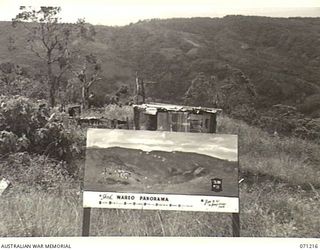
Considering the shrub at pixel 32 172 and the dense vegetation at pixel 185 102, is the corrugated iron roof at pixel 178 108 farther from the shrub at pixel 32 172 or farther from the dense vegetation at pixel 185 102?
the shrub at pixel 32 172

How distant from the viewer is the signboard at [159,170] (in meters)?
2.90

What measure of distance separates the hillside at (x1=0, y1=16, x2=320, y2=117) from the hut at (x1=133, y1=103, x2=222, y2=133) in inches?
3.7

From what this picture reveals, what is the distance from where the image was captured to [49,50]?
3014 millimetres

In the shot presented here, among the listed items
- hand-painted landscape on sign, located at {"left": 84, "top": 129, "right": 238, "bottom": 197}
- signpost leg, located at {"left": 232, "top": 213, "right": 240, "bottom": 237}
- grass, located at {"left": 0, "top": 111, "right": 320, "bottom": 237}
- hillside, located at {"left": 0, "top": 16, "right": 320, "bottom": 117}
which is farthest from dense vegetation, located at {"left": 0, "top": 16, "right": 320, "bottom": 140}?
signpost leg, located at {"left": 232, "top": 213, "right": 240, "bottom": 237}

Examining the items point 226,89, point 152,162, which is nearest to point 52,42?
point 152,162

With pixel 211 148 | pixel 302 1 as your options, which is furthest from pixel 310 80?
pixel 211 148

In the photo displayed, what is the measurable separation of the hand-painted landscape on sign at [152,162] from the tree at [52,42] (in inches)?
14.4

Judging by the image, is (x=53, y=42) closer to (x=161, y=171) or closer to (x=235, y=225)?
(x=161, y=171)

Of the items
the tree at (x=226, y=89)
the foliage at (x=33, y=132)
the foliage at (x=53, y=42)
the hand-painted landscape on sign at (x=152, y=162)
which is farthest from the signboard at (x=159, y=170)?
the foliage at (x=53, y=42)

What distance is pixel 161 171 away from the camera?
2.93 m

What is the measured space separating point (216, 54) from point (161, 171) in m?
0.73

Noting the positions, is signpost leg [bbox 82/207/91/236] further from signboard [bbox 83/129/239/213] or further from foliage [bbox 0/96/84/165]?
foliage [bbox 0/96/84/165]

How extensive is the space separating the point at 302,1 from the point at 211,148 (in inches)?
37.9

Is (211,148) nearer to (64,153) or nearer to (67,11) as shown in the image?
(64,153)
